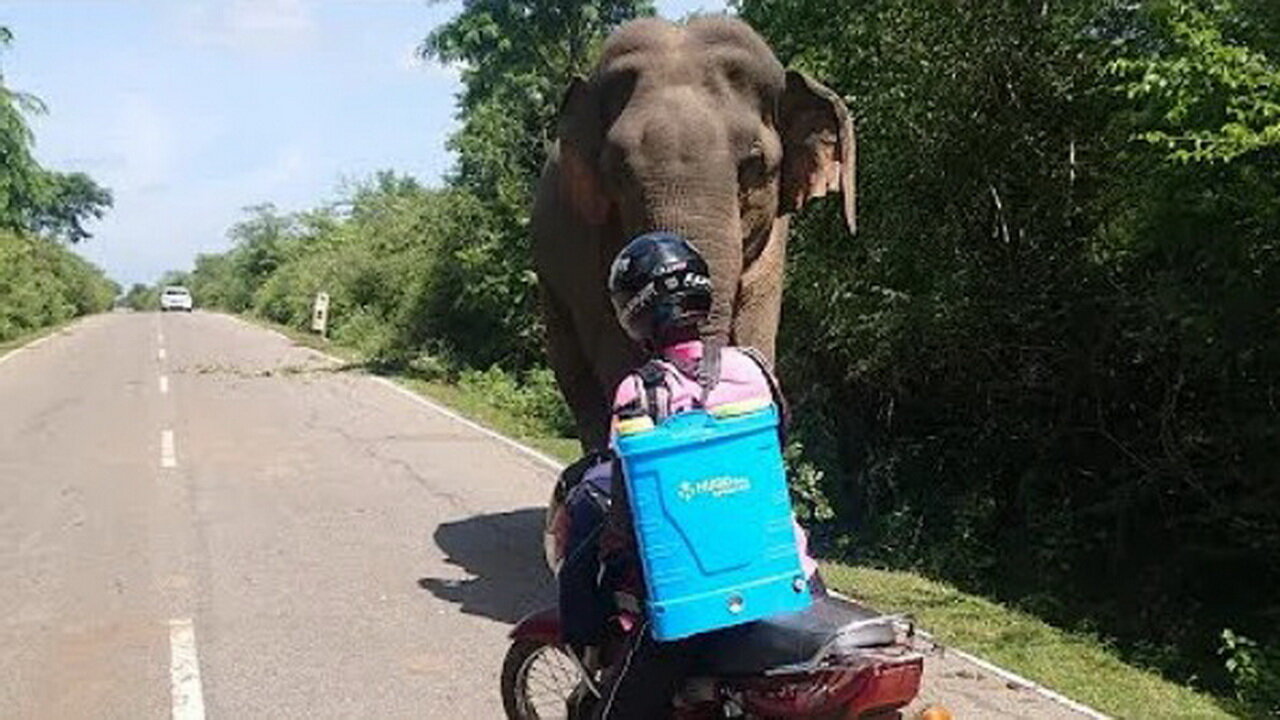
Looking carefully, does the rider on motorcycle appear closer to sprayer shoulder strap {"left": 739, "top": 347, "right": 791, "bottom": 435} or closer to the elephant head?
sprayer shoulder strap {"left": 739, "top": 347, "right": 791, "bottom": 435}

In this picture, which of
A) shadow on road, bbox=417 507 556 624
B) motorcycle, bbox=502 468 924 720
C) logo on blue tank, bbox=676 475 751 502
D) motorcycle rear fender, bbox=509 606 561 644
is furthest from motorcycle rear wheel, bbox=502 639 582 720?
shadow on road, bbox=417 507 556 624

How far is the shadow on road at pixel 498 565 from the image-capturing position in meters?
7.96

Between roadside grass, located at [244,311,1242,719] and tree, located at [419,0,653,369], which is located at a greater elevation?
tree, located at [419,0,653,369]

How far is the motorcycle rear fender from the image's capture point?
15.7ft

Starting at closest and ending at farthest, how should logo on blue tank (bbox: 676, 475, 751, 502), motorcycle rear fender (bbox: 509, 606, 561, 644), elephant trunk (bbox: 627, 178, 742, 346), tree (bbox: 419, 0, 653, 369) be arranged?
logo on blue tank (bbox: 676, 475, 751, 502) < motorcycle rear fender (bbox: 509, 606, 561, 644) < elephant trunk (bbox: 627, 178, 742, 346) < tree (bbox: 419, 0, 653, 369)

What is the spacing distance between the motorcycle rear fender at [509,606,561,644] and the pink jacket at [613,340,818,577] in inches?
53.0

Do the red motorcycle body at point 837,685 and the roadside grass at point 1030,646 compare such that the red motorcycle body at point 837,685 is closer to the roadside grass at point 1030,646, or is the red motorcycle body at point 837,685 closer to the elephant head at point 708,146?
the elephant head at point 708,146

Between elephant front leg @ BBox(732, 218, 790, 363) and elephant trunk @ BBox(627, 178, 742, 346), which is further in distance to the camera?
elephant front leg @ BBox(732, 218, 790, 363)

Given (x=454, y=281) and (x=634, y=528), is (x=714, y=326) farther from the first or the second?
(x=454, y=281)

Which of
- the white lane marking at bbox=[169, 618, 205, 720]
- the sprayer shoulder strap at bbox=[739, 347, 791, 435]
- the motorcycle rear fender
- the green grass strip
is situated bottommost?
the green grass strip

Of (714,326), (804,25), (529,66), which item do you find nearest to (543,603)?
(714,326)

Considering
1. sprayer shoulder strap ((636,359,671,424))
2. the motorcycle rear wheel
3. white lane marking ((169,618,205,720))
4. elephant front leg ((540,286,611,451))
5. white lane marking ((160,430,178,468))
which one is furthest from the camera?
white lane marking ((160,430,178,468))

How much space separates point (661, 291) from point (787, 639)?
0.95 meters

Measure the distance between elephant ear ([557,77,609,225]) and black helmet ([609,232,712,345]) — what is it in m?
3.97
